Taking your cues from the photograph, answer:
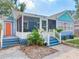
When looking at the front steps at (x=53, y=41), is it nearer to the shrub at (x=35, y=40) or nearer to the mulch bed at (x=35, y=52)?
the shrub at (x=35, y=40)

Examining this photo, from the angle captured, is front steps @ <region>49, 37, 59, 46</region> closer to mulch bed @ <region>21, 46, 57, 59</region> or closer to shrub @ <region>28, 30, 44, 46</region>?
shrub @ <region>28, 30, 44, 46</region>

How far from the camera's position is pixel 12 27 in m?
23.1

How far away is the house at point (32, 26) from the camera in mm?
17719

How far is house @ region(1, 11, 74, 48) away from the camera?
1772 cm

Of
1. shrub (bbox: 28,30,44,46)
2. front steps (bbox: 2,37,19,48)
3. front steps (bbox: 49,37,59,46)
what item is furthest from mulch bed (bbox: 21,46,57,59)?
front steps (bbox: 49,37,59,46)

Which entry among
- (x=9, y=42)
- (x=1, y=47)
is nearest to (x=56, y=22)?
(x=9, y=42)

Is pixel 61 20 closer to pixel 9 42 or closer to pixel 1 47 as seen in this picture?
pixel 9 42

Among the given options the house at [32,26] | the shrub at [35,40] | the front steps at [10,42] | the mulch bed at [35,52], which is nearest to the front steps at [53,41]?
the house at [32,26]

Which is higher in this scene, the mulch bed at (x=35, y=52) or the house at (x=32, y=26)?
the house at (x=32, y=26)

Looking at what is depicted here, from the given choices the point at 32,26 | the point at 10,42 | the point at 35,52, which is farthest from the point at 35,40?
the point at 32,26

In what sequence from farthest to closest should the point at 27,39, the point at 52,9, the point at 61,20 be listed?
1. the point at 52,9
2. the point at 61,20
3. the point at 27,39

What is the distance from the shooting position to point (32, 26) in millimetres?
20750

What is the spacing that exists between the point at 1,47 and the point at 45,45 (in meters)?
4.79

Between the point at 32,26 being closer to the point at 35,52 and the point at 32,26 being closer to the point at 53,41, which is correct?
the point at 53,41
